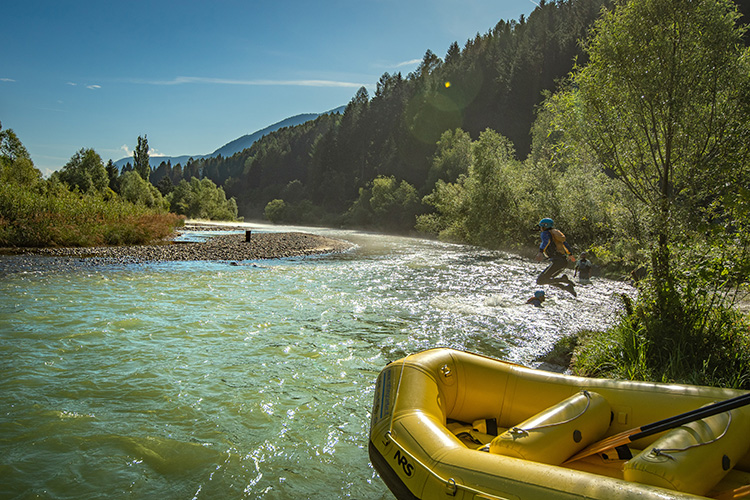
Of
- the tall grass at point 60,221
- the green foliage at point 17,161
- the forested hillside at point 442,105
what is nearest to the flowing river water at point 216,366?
the tall grass at point 60,221

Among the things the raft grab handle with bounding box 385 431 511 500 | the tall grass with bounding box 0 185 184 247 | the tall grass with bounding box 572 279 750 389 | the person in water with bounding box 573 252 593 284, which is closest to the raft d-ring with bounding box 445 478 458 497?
the raft grab handle with bounding box 385 431 511 500

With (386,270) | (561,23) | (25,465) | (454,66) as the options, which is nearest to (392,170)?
(454,66)

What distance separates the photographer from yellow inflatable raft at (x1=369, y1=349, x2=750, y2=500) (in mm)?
2855

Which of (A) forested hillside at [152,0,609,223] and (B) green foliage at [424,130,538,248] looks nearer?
(B) green foliage at [424,130,538,248]

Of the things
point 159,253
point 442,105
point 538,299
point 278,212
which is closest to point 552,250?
point 538,299

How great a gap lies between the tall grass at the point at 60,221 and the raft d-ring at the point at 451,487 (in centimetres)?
2672

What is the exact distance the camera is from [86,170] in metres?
68.7

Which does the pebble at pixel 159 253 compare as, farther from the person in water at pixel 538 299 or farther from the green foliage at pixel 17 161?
the green foliage at pixel 17 161

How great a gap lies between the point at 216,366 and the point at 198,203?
100031 mm

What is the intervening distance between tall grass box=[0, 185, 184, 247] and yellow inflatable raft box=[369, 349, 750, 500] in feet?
83.0

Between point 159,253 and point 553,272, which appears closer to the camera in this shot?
point 553,272

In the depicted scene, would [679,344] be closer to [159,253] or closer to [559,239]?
[559,239]

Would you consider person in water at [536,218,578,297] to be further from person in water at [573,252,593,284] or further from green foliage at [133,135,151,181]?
green foliage at [133,135,151,181]

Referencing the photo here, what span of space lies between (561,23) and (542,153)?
176ft
